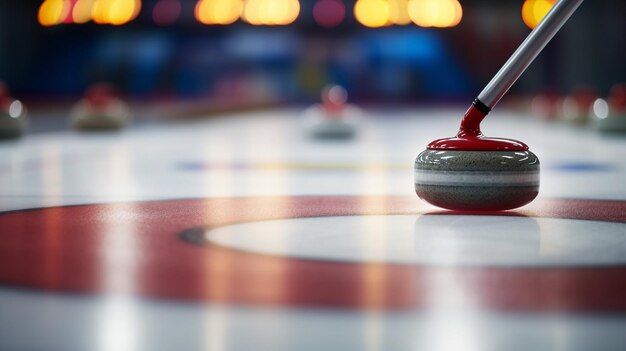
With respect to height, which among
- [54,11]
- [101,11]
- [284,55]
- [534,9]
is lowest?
[284,55]

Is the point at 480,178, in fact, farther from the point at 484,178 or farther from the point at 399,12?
the point at 399,12

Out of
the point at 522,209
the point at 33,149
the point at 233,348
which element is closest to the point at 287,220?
the point at 522,209

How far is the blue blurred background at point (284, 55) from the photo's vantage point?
106ft

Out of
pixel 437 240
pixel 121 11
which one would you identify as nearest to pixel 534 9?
pixel 121 11

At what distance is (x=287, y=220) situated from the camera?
12.7 feet

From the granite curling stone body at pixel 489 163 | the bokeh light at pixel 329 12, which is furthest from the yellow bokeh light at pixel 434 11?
the granite curling stone body at pixel 489 163

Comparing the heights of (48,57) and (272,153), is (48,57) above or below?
above

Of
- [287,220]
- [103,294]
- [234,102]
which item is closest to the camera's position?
[103,294]

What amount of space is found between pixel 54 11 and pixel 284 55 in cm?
823

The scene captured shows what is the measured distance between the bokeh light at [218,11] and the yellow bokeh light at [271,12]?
42 centimetres

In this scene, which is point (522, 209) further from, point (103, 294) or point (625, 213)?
point (103, 294)

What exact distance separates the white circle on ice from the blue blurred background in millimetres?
27360

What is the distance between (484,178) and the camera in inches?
150

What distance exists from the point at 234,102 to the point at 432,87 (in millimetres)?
10657
